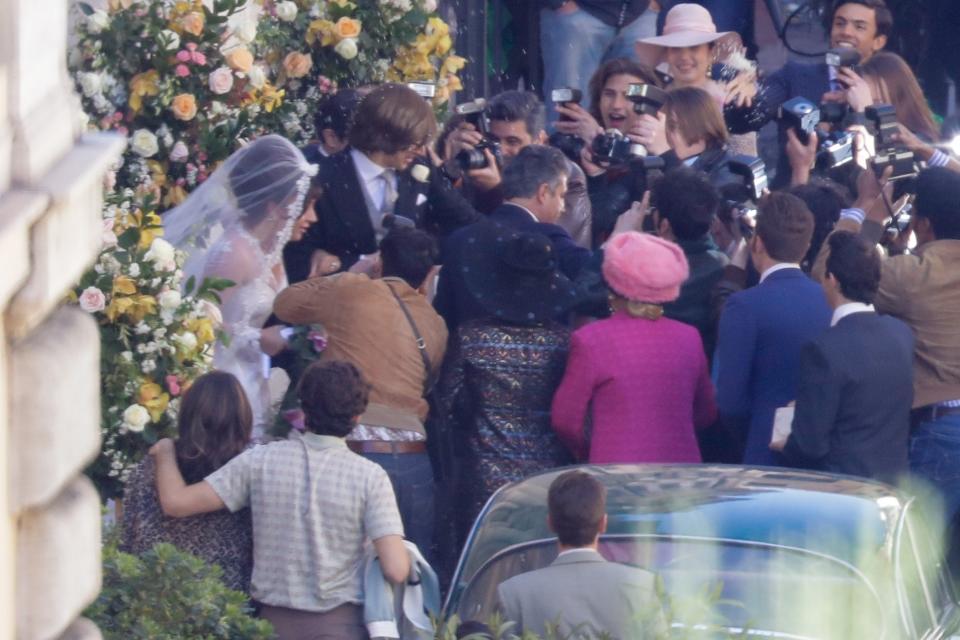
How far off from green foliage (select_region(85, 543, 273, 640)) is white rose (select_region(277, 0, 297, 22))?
3605mm

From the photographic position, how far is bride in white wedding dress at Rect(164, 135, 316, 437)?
7340 millimetres

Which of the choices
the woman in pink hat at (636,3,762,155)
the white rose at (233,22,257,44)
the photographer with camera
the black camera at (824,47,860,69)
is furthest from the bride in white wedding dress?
the black camera at (824,47,860,69)

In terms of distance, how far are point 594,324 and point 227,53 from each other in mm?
2088

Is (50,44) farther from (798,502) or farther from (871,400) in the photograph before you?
(871,400)

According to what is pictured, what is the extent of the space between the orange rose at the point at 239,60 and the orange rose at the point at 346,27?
2.81 ft

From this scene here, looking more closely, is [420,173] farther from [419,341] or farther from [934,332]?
[934,332]

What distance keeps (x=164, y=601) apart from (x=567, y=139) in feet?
13.2

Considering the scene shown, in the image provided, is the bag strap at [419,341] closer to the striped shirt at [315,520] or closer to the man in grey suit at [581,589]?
the striped shirt at [315,520]

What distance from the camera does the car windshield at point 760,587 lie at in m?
5.54

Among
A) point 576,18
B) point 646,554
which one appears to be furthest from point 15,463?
point 576,18

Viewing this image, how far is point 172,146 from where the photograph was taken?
803 cm

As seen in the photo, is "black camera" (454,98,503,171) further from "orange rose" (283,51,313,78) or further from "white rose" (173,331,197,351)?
"white rose" (173,331,197,351)

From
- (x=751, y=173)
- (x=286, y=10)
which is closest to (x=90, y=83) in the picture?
(x=286, y=10)

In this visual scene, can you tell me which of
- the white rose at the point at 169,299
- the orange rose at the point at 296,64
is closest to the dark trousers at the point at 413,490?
the white rose at the point at 169,299
